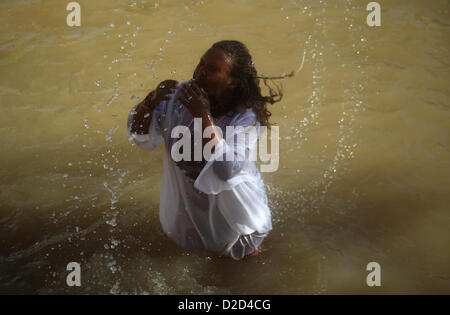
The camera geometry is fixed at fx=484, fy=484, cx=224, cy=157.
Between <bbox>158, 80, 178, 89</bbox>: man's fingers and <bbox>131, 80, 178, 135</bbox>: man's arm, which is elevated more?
<bbox>158, 80, 178, 89</bbox>: man's fingers

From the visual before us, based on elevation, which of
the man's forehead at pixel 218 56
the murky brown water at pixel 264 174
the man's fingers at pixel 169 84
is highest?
the man's forehead at pixel 218 56

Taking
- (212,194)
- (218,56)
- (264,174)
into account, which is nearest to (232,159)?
(212,194)

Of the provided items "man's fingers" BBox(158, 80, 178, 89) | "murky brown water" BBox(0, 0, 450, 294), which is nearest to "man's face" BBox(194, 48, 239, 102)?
"man's fingers" BBox(158, 80, 178, 89)

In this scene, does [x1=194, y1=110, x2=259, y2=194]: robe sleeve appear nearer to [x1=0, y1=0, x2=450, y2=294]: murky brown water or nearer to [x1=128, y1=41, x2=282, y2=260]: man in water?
[x1=128, y1=41, x2=282, y2=260]: man in water

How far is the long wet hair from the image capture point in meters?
2.89

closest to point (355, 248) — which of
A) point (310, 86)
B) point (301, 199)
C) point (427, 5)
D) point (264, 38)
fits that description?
point (301, 199)

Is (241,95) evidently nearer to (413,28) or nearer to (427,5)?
(413,28)

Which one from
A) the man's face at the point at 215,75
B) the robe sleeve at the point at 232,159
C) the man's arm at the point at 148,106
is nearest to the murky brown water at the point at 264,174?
the robe sleeve at the point at 232,159

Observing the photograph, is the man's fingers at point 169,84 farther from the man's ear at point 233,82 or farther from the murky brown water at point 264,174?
the murky brown water at point 264,174

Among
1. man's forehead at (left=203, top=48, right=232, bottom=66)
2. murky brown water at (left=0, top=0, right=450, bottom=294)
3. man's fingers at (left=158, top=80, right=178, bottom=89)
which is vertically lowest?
murky brown water at (left=0, top=0, right=450, bottom=294)

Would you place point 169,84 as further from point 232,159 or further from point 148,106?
point 232,159

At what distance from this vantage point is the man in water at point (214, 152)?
9.45ft

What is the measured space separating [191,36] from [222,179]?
459 cm

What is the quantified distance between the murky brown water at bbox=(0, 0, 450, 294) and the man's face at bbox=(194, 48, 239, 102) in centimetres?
136
